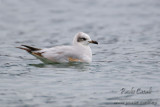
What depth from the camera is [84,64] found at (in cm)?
1288

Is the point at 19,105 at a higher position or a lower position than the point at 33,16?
lower

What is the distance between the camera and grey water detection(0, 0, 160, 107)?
31.3 feet

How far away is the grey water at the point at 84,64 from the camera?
955 cm

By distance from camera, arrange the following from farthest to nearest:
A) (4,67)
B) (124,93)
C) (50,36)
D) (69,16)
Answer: (69,16) → (50,36) → (4,67) → (124,93)

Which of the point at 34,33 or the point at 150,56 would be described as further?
the point at 34,33

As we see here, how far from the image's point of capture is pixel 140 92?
996 centimetres

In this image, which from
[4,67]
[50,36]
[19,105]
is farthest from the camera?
[50,36]

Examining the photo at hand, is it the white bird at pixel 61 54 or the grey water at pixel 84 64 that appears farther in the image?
the white bird at pixel 61 54

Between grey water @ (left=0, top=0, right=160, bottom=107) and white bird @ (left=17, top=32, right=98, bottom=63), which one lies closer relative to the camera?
grey water @ (left=0, top=0, right=160, bottom=107)

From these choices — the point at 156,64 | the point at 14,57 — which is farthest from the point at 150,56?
the point at 14,57

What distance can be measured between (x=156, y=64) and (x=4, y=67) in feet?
13.6

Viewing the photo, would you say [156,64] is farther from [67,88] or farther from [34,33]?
[34,33]

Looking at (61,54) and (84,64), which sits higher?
(61,54)

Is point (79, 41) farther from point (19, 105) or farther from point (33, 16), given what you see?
point (33, 16)
